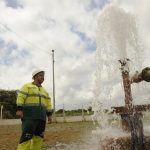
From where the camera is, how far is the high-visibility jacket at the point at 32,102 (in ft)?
22.5

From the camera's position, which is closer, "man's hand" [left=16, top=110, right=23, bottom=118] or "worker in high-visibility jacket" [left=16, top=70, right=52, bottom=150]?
"man's hand" [left=16, top=110, right=23, bottom=118]

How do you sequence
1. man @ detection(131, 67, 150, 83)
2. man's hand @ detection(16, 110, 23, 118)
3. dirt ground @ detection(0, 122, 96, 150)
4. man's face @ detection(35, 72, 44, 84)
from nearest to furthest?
man @ detection(131, 67, 150, 83) < man's hand @ detection(16, 110, 23, 118) < man's face @ detection(35, 72, 44, 84) < dirt ground @ detection(0, 122, 96, 150)

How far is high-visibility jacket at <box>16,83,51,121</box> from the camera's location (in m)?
6.87

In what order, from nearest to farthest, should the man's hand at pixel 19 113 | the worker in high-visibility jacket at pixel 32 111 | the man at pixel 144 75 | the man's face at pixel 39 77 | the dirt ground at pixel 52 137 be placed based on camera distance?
1. the man at pixel 144 75
2. the man's hand at pixel 19 113
3. the worker in high-visibility jacket at pixel 32 111
4. the man's face at pixel 39 77
5. the dirt ground at pixel 52 137

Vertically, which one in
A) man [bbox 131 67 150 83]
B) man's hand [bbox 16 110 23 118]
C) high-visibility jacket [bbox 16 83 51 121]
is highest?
man [bbox 131 67 150 83]

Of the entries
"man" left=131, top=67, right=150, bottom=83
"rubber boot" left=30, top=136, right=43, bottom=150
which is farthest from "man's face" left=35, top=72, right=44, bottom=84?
"man" left=131, top=67, right=150, bottom=83

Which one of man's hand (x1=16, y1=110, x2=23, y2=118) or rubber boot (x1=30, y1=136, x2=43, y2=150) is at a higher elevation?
man's hand (x1=16, y1=110, x2=23, y2=118)

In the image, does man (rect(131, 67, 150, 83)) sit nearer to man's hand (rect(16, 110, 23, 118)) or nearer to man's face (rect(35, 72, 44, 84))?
man's face (rect(35, 72, 44, 84))

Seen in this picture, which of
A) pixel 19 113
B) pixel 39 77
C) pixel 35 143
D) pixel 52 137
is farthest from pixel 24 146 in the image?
pixel 52 137

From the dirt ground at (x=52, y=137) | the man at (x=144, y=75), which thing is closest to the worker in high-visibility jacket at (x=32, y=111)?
the man at (x=144, y=75)

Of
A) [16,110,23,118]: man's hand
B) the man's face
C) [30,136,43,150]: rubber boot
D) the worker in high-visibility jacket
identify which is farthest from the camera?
the man's face

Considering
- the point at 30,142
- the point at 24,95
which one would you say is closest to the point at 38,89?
the point at 24,95

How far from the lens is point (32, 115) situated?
688cm

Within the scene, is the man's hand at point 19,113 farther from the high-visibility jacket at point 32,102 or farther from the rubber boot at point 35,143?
the rubber boot at point 35,143
